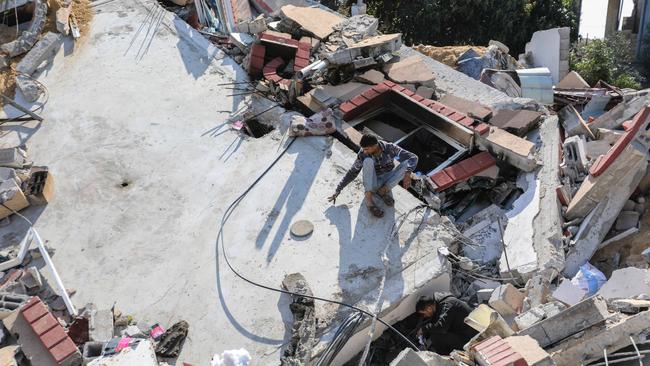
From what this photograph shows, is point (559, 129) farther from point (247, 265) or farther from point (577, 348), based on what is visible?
point (247, 265)

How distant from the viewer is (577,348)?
6602mm

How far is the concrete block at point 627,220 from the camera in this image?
28.0ft

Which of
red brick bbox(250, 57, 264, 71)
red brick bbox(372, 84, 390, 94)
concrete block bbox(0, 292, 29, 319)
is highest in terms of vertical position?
red brick bbox(250, 57, 264, 71)

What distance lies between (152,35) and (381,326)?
785 centimetres

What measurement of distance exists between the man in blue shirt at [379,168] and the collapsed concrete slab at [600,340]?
9.36 feet

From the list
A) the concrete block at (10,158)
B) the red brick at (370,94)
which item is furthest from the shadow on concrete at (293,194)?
the concrete block at (10,158)

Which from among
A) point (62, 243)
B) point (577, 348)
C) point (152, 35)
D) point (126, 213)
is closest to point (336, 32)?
point (152, 35)

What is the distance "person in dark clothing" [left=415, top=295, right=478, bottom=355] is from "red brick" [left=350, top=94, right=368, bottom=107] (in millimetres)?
3722

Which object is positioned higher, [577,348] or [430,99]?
[430,99]

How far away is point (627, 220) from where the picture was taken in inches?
338

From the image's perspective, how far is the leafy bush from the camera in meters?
16.1

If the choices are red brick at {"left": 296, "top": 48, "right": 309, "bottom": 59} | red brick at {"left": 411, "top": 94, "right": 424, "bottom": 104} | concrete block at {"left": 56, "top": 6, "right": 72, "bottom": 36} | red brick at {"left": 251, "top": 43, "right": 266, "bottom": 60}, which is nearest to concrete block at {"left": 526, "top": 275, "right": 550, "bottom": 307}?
red brick at {"left": 411, "top": 94, "right": 424, "bottom": 104}

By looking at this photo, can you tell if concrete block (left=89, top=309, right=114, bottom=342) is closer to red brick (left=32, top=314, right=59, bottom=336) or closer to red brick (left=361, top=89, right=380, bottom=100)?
red brick (left=32, top=314, right=59, bottom=336)

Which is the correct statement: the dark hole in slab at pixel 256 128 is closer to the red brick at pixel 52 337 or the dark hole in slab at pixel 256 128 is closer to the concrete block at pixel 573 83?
the red brick at pixel 52 337
